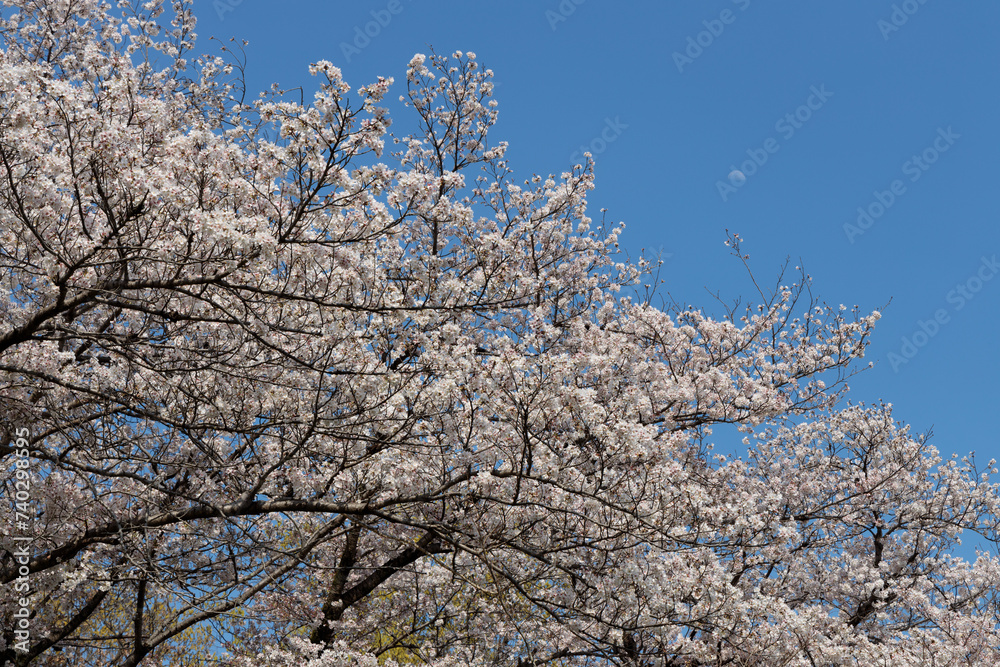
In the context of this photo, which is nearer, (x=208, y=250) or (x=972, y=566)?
(x=208, y=250)

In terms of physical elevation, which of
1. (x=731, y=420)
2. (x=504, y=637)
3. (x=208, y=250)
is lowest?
(x=504, y=637)

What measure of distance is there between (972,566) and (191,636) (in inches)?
576

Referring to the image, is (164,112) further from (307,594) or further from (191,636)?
(191,636)

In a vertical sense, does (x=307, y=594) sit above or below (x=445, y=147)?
below

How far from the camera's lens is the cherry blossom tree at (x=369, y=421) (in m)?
6.23

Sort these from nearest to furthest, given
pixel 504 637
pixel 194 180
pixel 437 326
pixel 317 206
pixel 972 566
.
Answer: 1. pixel 194 180
2. pixel 317 206
3. pixel 437 326
4. pixel 504 637
5. pixel 972 566

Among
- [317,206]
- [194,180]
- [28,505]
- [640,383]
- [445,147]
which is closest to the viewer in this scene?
[194,180]

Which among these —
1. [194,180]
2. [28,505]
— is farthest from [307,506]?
[28,505]

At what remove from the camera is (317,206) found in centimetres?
664

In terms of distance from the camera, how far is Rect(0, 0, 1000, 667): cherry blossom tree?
20.4 ft

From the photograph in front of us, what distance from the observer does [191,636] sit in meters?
14.8

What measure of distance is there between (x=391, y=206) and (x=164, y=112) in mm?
2084

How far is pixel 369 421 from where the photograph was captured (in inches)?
235

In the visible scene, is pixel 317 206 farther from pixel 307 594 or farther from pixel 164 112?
pixel 307 594
